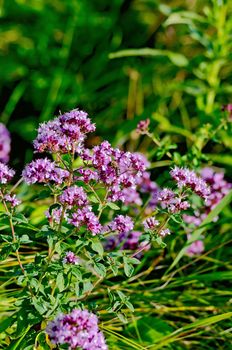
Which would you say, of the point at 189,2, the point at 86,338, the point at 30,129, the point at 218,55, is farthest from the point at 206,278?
the point at 189,2

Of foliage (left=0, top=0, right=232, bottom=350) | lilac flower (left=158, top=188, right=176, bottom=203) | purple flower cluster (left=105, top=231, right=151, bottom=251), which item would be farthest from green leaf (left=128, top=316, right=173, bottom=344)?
lilac flower (left=158, top=188, right=176, bottom=203)

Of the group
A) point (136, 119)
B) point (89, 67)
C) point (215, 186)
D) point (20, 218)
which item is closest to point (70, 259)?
point (20, 218)

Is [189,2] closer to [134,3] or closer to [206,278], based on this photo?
[134,3]

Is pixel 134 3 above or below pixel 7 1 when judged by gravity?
above

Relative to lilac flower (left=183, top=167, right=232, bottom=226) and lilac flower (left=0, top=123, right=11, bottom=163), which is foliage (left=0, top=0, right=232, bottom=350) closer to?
lilac flower (left=183, top=167, right=232, bottom=226)

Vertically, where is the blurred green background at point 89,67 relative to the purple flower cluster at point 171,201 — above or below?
above

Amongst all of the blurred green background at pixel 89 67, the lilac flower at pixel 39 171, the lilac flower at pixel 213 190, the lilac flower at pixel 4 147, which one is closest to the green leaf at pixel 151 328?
the lilac flower at pixel 213 190

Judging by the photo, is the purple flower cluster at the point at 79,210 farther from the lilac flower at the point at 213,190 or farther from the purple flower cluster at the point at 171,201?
the lilac flower at the point at 213,190
